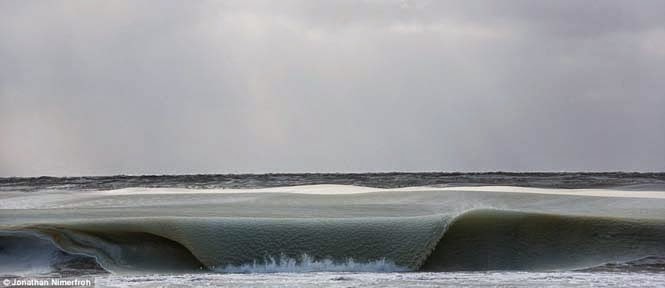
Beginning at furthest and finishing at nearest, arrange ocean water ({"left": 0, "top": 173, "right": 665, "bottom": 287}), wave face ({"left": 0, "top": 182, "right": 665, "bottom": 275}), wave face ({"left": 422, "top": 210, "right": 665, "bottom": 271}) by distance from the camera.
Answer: wave face ({"left": 422, "top": 210, "right": 665, "bottom": 271})
wave face ({"left": 0, "top": 182, "right": 665, "bottom": 275})
ocean water ({"left": 0, "top": 173, "right": 665, "bottom": 287})

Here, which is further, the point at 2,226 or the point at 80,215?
the point at 80,215

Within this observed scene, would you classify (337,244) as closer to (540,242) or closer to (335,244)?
(335,244)

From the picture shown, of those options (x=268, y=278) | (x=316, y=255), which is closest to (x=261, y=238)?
(x=316, y=255)

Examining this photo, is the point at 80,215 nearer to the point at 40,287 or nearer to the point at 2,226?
the point at 2,226

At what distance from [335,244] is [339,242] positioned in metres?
0.11

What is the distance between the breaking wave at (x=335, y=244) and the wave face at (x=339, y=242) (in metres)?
0.02

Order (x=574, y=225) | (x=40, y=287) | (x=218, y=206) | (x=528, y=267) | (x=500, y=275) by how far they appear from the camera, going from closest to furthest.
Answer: (x=40, y=287)
(x=500, y=275)
(x=528, y=267)
(x=574, y=225)
(x=218, y=206)

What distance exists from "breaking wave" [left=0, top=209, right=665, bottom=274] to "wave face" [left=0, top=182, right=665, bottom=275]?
0.9 inches

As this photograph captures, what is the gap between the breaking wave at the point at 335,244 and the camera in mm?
Answer: 17688

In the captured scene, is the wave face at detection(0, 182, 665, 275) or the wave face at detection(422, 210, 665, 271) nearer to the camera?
the wave face at detection(0, 182, 665, 275)

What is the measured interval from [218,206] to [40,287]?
9047mm

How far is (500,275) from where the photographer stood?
1557 cm

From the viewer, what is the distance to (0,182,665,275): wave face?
17672 millimetres

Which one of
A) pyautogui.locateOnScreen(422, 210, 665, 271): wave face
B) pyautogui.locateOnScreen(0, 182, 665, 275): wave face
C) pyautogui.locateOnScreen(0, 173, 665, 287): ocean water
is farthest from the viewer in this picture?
pyautogui.locateOnScreen(422, 210, 665, 271): wave face
